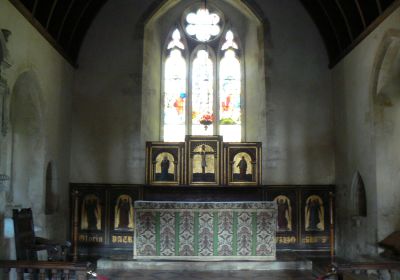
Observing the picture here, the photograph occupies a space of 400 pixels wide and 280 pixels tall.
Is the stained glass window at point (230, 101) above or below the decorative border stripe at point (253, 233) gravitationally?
above

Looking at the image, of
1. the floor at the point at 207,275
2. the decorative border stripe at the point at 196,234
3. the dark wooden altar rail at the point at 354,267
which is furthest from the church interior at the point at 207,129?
the dark wooden altar rail at the point at 354,267

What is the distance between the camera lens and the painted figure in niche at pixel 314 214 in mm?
10828

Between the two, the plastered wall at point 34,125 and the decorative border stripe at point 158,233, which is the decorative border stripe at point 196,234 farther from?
the plastered wall at point 34,125

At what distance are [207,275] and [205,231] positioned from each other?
0.91 metres

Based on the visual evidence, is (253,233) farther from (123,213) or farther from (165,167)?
(123,213)

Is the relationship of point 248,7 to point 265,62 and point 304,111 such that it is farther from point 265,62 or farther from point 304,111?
point 304,111

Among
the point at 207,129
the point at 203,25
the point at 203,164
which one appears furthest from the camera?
Answer: the point at 203,25

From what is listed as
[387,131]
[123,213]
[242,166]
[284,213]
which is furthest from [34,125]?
[387,131]

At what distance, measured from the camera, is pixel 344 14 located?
9.90m

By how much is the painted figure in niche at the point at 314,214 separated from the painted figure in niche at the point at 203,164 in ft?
7.16

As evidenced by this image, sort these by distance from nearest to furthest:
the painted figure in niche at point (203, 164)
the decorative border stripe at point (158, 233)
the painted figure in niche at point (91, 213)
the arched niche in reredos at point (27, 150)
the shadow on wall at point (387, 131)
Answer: the shadow on wall at point (387, 131), the decorative border stripe at point (158, 233), the arched niche in reredos at point (27, 150), the painted figure in niche at point (203, 164), the painted figure in niche at point (91, 213)

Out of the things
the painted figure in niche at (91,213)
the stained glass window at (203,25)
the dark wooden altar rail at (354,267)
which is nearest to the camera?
the dark wooden altar rail at (354,267)

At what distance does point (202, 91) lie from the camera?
39.7 ft

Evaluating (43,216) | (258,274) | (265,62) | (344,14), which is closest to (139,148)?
(43,216)
